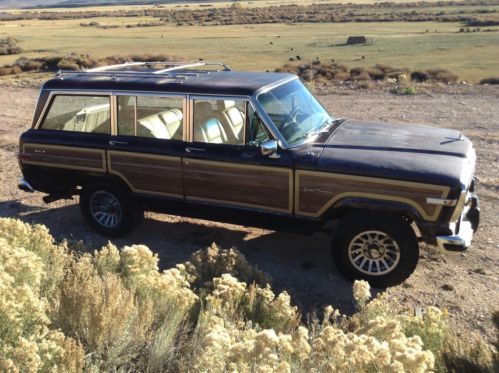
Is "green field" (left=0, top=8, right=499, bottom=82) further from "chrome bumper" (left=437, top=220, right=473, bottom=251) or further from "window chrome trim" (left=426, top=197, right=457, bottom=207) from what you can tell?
"window chrome trim" (left=426, top=197, right=457, bottom=207)

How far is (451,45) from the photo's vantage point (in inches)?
1405

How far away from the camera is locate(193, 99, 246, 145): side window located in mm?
6238

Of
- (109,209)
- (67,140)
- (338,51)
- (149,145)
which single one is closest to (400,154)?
(149,145)

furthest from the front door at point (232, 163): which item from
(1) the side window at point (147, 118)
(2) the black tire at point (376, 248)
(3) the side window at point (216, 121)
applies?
(2) the black tire at point (376, 248)

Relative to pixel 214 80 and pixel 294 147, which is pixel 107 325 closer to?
pixel 294 147

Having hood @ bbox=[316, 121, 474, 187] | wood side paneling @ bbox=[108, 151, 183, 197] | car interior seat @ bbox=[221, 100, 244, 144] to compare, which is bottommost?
wood side paneling @ bbox=[108, 151, 183, 197]

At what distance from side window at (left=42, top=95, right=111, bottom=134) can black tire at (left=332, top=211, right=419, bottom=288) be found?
3213 mm

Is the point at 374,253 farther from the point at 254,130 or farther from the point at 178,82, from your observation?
the point at 178,82

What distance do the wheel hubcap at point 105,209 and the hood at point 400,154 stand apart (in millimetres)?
2881

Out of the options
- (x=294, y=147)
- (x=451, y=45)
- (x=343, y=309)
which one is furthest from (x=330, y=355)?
(x=451, y=45)

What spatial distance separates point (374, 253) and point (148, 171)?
280cm

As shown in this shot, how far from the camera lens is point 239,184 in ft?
19.9

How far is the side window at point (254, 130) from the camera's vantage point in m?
5.94

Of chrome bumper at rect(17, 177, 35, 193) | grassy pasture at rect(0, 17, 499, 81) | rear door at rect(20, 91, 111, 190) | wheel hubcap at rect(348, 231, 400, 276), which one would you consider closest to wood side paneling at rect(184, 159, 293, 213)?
wheel hubcap at rect(348, 231, 400, 276)
